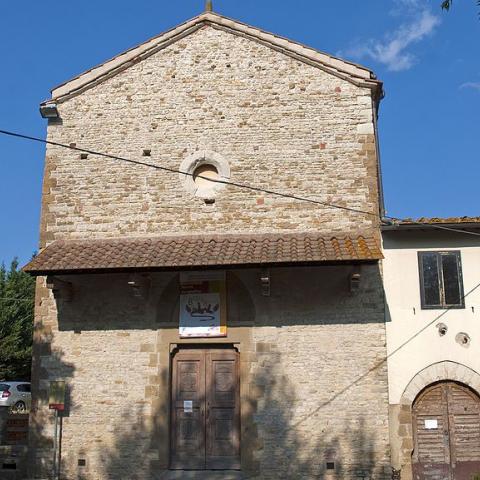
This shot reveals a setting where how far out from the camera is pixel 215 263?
10891mm

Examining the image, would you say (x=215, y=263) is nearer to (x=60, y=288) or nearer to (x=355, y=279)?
(x=355, y=279)

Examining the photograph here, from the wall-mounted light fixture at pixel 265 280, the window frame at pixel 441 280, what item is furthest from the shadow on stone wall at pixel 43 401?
the window frame at pixel 441 280

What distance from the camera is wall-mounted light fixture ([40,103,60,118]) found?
1320 cm

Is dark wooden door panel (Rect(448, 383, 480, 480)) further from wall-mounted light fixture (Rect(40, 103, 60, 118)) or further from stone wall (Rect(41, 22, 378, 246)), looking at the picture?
wall-mounted light fixture (Rect(40, 103, 60, 118))

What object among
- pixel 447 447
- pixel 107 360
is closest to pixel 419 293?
pixel 447 447

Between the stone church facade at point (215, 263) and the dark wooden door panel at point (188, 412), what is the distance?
0.03 meters

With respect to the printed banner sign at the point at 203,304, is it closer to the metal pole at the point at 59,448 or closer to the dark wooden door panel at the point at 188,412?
the dark wooden door panel at the point at 188,412

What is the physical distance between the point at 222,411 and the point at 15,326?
20.7m

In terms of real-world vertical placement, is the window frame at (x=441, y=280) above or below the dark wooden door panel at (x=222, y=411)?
above

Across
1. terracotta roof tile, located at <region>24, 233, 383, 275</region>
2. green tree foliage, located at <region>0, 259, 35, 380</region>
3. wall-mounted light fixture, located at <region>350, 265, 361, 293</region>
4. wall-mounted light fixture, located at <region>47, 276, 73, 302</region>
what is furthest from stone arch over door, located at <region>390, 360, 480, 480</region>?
green tree foliage, located at <region>0, 259, 35, 380</region>

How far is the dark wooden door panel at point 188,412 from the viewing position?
11.5m

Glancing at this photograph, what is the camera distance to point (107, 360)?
38.8 feet

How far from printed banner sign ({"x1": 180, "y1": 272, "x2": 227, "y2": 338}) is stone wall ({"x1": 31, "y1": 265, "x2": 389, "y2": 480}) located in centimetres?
16

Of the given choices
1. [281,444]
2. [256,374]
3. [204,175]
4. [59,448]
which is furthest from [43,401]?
[204,175]
